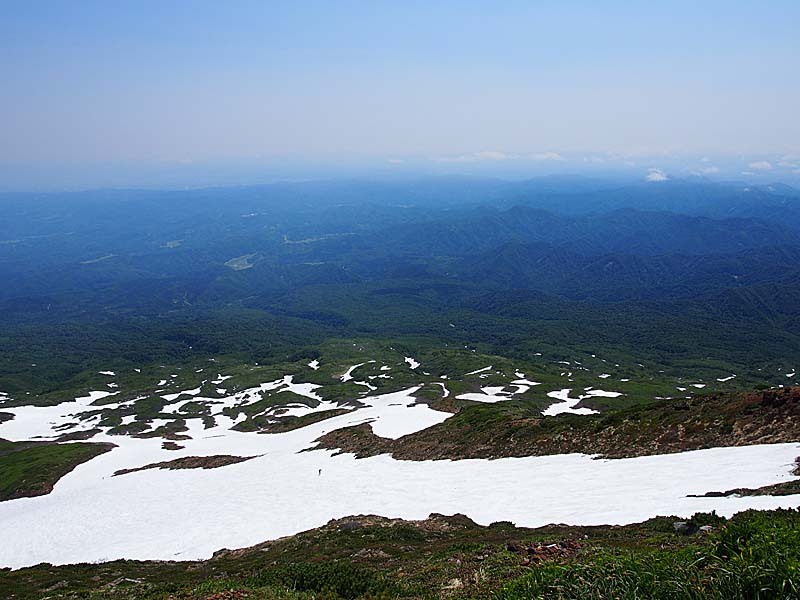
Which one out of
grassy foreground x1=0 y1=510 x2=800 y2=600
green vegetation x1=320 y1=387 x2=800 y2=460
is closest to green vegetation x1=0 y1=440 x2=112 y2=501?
grassy foreground x1=0 y1=510 x2=800 y2=600

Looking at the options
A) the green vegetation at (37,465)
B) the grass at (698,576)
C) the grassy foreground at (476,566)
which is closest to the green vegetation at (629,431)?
the grassy foreground at (476,566)

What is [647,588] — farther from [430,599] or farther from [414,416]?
[414,416]

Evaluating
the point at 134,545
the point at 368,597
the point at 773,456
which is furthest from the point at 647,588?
the point at 134,545

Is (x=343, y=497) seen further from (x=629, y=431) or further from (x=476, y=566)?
(x=476, y=566)

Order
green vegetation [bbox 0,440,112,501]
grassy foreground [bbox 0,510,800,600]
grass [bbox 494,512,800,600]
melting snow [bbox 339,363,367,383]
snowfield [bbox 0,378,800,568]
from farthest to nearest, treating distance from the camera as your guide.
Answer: melting snow [bbox 339,363,367,383] < green vegetation [bbox 0,440,112,501] < snowfield [bbox 0,378,800,568] < grassy foreground [bbox 0,510,800,600] < grass [bbox 494,512,800,600]

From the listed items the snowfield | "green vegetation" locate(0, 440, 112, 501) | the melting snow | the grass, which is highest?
the grass

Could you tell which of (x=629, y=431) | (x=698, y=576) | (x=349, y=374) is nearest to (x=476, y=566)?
(x=698, y=576)

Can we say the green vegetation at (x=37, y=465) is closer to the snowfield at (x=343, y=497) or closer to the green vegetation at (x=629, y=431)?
the snowfield at (x=343, y=497)

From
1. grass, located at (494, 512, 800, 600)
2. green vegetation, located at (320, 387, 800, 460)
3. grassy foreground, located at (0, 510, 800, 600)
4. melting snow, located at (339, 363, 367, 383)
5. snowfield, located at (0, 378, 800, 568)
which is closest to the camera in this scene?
grass, located at (494, 512, 800, 600)

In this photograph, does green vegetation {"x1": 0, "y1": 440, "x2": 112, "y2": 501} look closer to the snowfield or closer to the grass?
the snowfield
